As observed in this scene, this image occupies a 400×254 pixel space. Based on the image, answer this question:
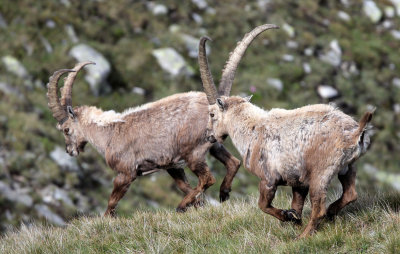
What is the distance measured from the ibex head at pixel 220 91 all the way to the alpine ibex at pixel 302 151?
0.45 m

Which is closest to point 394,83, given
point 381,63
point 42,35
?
point 381,63

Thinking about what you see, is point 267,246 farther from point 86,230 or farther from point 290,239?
point 86,230

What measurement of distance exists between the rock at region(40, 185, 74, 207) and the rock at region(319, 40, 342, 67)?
1342cm

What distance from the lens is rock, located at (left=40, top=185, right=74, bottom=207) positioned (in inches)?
694

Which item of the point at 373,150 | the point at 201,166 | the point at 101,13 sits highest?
the point at 201,166

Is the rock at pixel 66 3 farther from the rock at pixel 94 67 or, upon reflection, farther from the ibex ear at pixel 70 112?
the ibex ear at pixel 70 112

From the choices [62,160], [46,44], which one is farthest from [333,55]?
[62,160]

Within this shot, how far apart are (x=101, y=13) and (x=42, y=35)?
138 inches

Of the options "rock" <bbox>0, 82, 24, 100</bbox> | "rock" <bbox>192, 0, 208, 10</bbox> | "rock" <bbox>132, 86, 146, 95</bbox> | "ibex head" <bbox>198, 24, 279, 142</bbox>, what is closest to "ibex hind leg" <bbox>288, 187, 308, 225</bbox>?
"ibex head" <bbox>198, 24, 279, 142</bbox>

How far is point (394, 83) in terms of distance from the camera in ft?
85.0

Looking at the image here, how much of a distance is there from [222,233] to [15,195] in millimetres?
11113

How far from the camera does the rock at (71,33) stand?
75.1 feet

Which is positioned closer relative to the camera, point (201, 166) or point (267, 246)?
point (267, 246)

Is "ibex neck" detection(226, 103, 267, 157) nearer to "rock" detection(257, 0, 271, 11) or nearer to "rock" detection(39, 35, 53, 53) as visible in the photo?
"rock" detection(39, 35, 53, 53)
